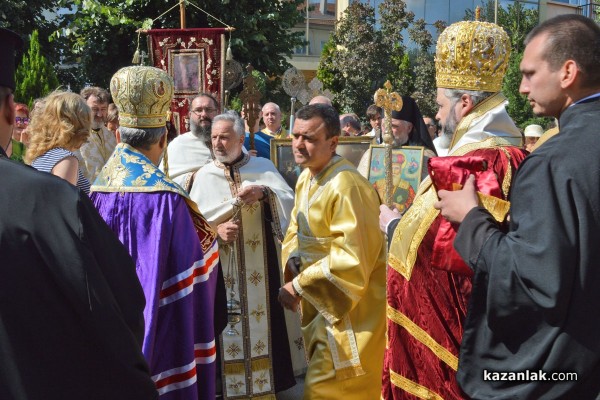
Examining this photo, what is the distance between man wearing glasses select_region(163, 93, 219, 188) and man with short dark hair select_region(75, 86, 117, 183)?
1002 millimetres

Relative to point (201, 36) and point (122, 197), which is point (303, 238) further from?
point (201, 36)

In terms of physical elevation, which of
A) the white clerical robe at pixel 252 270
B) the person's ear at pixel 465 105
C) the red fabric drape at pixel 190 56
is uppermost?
the red fabric drape at pixel 190 56

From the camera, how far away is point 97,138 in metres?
8.16

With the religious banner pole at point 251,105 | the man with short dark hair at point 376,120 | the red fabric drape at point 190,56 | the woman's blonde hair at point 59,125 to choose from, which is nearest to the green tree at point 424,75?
the man with short dark hair at point 376,120

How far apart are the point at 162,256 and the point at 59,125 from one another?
154 cm

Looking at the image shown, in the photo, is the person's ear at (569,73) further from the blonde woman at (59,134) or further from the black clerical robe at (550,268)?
the blonde woman at (59,134)

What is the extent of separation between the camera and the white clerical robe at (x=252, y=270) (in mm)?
6480

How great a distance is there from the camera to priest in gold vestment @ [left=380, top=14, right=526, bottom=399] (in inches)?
144

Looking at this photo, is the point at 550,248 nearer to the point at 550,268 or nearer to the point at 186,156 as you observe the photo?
the point at 550,268

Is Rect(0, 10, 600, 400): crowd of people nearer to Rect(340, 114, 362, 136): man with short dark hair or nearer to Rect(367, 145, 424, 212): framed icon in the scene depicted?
Rect(367, 145, 424, 212): framed icon

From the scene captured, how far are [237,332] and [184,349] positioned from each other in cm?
250

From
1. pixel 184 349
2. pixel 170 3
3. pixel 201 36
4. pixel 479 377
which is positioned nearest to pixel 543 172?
pixel 479 377

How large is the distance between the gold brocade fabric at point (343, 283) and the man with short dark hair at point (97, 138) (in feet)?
10.8

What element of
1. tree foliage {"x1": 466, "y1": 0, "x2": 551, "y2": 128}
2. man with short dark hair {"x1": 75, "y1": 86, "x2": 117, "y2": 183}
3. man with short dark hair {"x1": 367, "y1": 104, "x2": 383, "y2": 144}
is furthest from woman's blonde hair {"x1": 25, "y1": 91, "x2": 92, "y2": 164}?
tree foliage {"x1": 466, "y1": 0, "x2": 551, "y2": 128}
